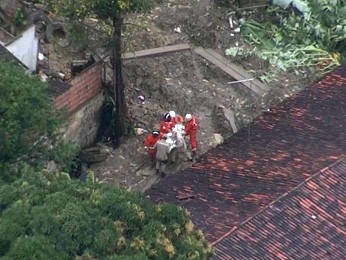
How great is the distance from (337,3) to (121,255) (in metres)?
14.9

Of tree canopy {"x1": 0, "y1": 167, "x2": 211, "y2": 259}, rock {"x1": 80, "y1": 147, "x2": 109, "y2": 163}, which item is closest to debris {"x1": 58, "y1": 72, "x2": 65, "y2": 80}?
rock {"x1": 80, "y1": 147, "x2": 109, "y2": 163}

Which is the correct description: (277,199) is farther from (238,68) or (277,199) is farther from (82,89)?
(238,68)

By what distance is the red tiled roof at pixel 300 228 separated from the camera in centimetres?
1709

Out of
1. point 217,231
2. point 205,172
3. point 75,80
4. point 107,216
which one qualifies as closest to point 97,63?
point 75,80

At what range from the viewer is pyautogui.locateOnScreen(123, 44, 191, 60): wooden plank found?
26.9 meters

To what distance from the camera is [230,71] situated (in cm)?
2700

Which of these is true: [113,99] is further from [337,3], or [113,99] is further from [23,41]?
[337,3]

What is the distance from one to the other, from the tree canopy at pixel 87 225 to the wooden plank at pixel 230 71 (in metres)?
12.0

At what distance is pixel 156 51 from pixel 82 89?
3.67 metres

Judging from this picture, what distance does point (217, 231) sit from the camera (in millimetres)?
17453

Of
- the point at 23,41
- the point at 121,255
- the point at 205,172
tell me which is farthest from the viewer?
the point at 23,41

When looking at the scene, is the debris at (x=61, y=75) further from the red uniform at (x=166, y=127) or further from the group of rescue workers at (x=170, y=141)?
the red uniform at (x=166, y=127)

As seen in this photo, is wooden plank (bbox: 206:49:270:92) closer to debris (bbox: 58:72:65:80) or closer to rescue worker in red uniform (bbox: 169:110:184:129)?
rescue worker in red uniform (bbox: 169:110:184:129)

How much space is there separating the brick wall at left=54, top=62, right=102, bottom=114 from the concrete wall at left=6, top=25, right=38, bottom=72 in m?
1.00
